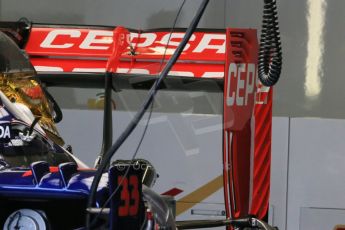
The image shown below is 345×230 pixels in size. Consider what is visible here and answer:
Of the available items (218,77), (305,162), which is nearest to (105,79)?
(218,77)

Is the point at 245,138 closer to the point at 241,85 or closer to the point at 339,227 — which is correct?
the point at 241,85

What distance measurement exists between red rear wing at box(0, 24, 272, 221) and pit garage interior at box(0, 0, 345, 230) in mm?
240

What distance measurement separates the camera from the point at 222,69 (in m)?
2.57

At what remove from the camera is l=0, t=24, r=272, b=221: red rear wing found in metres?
2.05

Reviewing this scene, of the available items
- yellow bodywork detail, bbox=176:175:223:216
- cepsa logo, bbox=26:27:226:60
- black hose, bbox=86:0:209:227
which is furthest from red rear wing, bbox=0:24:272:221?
yellow bodywork detail, bbox=176:175:223:216

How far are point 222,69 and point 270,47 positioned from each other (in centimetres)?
117

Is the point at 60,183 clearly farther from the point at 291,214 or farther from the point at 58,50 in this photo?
the point at 291,214

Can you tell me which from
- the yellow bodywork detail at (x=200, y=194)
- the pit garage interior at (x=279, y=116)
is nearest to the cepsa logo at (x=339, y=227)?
the pit garage interior at (x=279, y=116)

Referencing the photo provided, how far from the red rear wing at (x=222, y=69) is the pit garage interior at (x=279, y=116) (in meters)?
0.24

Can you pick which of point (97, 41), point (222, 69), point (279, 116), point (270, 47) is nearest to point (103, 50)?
point (97, 41)

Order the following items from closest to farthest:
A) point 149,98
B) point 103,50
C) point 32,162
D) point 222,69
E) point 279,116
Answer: point 149,98
point 32,162
point 222,69
point 103,50
point 279,116

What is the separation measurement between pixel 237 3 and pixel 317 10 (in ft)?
1.27

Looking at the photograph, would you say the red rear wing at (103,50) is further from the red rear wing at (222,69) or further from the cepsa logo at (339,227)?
the cepsa logo at (339,227)

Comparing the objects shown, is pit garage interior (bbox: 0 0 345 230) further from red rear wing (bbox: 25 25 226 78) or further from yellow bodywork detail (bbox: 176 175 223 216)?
red rear wing (bbox: 25 25 226 78)
